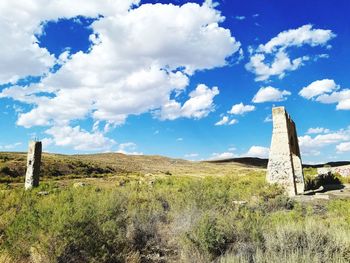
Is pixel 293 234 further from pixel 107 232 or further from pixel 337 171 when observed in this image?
pixel 337 171

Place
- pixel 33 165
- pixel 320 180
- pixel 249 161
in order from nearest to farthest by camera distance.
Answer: pixel 33 165
pixel 320 180
pixel 249 161

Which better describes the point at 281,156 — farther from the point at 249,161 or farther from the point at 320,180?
the point at 249,161

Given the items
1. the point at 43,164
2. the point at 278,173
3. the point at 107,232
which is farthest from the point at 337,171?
the point at 43,164

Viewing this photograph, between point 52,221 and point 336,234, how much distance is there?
609 centimetres

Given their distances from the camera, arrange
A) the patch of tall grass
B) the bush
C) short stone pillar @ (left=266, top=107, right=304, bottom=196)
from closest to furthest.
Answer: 1. the patch of tall grass
2. short stone pillar @ (left=266, top=107, right=304, bottom=196)
3. the bush

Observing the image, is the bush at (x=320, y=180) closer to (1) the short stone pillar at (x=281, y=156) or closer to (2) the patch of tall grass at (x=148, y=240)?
(1) the short stone pillar at (x=281, y=156)

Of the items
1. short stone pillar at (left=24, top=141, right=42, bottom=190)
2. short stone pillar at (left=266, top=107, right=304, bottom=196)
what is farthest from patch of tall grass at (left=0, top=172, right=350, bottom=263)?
short stone pillar at (left=24, top=141, right=42, bottom=190)

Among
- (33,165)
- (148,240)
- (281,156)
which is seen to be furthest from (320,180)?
(148,240)

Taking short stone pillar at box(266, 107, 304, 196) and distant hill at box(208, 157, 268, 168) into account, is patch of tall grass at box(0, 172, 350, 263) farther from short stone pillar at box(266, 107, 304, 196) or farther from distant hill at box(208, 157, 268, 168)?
distant hill at box(208, 157, 268, 168)

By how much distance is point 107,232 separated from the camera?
7605mm

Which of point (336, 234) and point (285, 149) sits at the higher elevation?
A: point (285, 149)

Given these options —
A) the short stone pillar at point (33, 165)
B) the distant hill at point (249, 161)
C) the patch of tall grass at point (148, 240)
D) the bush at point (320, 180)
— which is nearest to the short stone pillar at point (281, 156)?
the bush at point (320, 180)

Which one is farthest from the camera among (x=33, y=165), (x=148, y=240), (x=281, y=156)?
(x=33, y=165)

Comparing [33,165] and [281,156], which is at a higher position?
[281,156]
